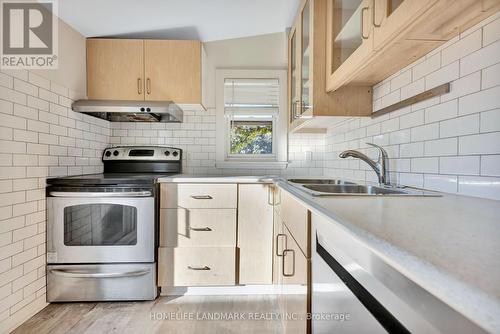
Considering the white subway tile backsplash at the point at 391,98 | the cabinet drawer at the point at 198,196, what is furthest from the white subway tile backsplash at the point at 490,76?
the cabinet drawer at the point at 198,196

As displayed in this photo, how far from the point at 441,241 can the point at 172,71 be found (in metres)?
2.26

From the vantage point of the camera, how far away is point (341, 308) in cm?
62

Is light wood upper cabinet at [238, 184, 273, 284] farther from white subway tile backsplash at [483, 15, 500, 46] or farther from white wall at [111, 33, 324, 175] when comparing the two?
white subway tile backsplash at [483, 15, 500, 46]

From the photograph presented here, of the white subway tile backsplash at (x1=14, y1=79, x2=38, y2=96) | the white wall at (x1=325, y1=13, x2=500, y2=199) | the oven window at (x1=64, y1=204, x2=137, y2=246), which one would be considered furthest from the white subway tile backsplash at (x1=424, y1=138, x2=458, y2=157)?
the white subway tile backsplash at (x1=14, y1=79, x2=38, y2=96)

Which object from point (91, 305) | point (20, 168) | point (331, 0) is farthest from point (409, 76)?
point (91, 305)

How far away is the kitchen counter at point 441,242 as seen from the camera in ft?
0.87

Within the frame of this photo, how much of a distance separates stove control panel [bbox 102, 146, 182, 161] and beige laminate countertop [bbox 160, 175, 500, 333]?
6.18 ft

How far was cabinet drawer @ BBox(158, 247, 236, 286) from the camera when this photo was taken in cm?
195

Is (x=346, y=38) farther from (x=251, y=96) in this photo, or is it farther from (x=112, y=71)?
(x=112, y=71)

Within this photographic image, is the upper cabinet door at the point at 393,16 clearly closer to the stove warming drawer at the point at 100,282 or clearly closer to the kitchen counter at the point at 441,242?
the kitchen counter at the point at 441,242

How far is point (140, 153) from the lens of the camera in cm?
247

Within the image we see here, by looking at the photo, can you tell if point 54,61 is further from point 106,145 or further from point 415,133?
point 415,133

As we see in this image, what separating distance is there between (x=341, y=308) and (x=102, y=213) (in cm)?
174

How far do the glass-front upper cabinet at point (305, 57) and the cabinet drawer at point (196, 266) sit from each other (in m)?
1.18
